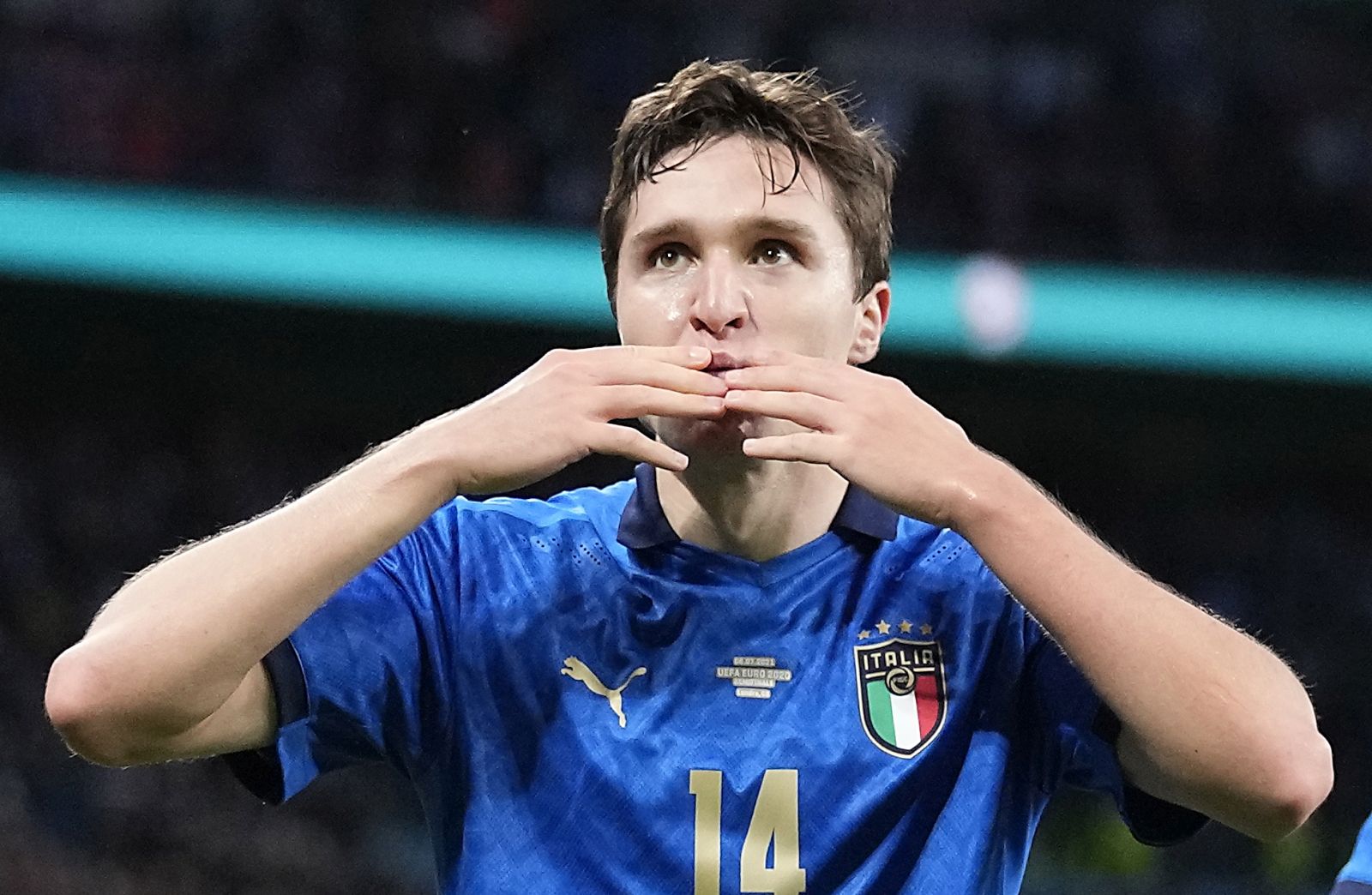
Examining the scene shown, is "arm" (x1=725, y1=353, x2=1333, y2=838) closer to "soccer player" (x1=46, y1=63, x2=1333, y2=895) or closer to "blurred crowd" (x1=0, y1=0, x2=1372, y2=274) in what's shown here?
"soccer player" (x1=46, y1=63, x2=1333, y2=895)

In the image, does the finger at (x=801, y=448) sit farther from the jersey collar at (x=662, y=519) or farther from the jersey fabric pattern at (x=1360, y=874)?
the jersey fabric pattern at (x=1360, y=874)

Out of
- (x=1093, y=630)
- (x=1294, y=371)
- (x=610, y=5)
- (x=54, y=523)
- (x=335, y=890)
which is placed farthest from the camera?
(x=610, y=5)

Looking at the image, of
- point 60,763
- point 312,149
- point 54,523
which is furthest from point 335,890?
point 312,149

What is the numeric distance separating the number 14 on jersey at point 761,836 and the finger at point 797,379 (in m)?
0.52

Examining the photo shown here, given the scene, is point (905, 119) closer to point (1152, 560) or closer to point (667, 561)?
point (1152, 560)

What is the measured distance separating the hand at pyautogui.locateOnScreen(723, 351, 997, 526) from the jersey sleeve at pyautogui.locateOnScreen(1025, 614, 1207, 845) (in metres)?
0.30

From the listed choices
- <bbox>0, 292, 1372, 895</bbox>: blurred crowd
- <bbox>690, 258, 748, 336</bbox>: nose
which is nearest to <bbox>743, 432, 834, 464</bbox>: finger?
<bbox>690, 258, 748, 336</bbox>: nose

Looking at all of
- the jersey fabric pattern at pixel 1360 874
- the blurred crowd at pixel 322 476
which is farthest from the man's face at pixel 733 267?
the blurred crowd at pixel 322 476

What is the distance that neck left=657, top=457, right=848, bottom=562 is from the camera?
245 cm

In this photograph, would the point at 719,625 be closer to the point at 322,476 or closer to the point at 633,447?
the point at 633,447

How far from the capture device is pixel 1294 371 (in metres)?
9.82

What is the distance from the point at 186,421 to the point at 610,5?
4.15 metres

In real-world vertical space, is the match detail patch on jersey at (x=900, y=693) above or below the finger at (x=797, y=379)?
below

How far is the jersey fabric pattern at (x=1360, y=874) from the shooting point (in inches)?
79.2
